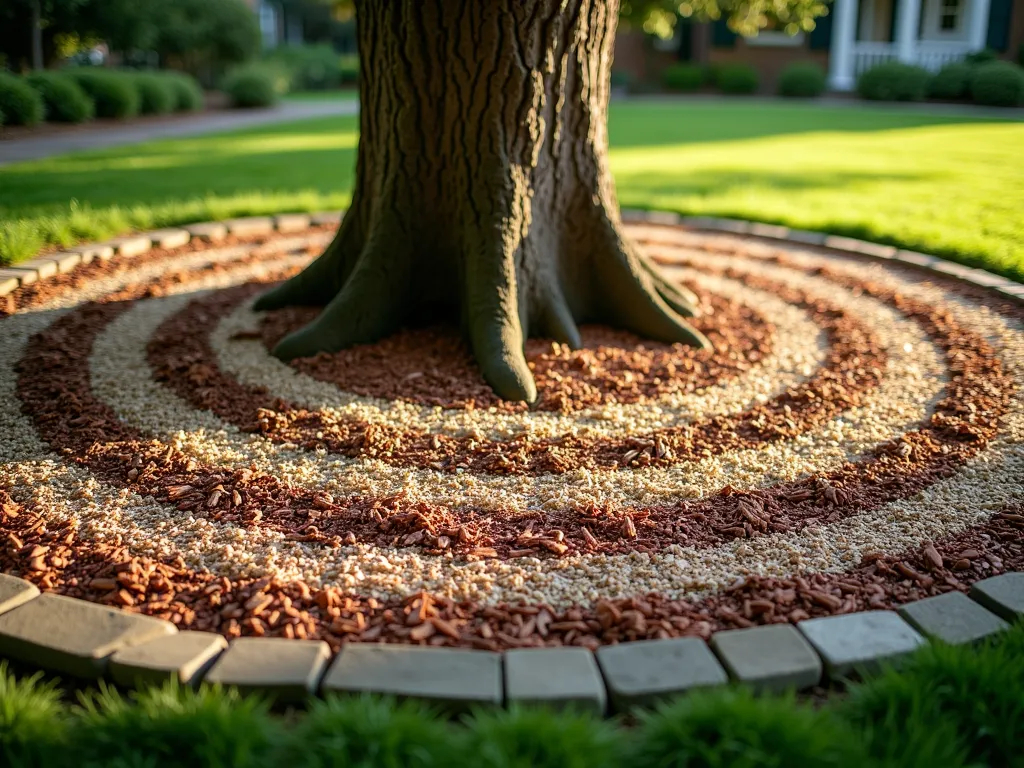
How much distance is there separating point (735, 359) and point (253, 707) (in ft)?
9.66

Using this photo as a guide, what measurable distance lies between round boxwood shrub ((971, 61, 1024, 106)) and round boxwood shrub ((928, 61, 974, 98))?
0.50 m

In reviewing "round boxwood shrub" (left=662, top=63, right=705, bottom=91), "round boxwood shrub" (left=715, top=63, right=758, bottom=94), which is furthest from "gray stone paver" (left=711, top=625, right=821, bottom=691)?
"round boxwood shrub" (left=662, top=63, right=705, bottom=91)

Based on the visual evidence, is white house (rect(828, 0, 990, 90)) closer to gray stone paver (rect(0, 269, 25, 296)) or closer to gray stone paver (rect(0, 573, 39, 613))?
gray stone paver (rect(0, 269, 25, 296))

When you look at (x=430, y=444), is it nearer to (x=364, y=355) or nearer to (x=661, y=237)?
(x=364, y=355)

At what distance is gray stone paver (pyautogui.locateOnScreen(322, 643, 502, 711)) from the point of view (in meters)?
1.84

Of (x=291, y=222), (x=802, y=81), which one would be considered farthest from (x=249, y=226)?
(x=802, y=81)

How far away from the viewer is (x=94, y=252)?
221 inches

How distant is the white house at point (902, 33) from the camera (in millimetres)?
21266

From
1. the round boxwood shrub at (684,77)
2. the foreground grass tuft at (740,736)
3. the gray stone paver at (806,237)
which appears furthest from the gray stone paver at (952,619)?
the round boxwood shrub at (684,77)

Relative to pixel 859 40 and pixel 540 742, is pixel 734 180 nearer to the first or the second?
pixel 540 742

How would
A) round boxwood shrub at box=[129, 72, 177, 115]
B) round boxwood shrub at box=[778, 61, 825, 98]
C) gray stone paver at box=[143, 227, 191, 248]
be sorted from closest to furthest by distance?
gray stone paver at box=[143, 227, 191, 248] → round boxwood shrub at box=[129, 72, 177, 115] → round boxwood shrub at box=[778, 61, 825, 98]

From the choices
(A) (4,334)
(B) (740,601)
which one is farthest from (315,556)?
(A) (4,334)

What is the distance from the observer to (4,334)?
420cm

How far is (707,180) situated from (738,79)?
15146 mm
